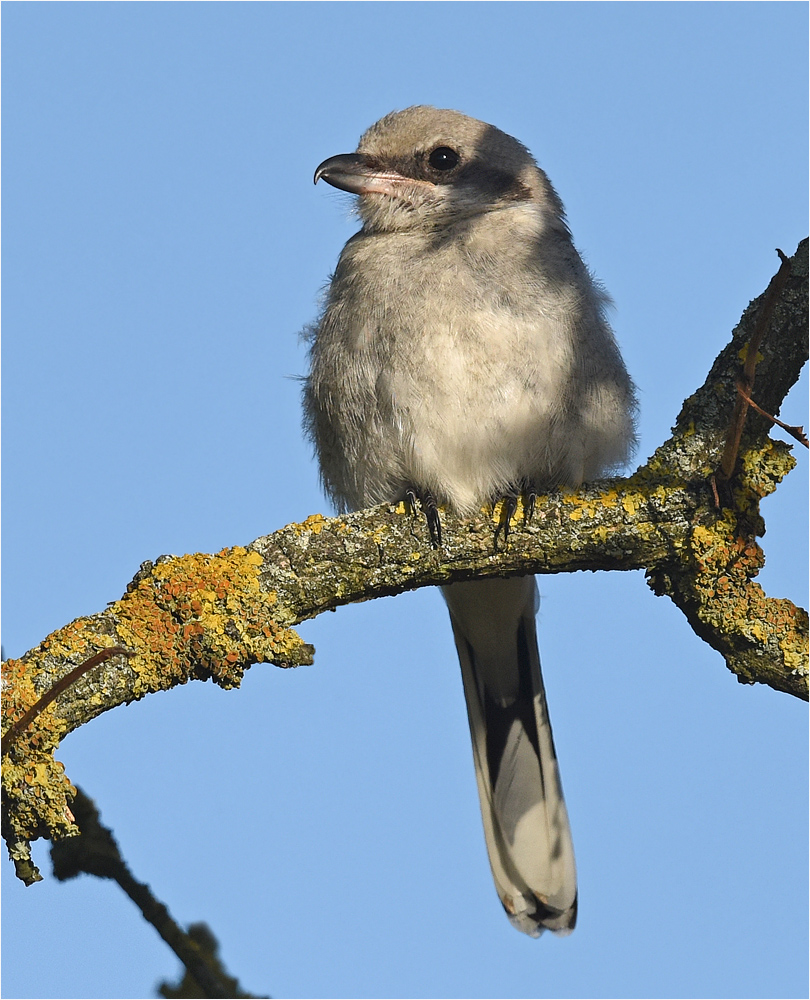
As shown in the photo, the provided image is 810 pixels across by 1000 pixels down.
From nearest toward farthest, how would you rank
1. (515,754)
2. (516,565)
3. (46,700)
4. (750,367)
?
(46,700) < (750,367) < (516,565) < (515,754)

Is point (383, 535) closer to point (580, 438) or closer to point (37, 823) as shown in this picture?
point (580, 438)

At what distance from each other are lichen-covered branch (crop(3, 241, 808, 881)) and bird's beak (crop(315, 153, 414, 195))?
2009 mm

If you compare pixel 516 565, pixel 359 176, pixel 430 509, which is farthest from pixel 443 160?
pixel 516 565

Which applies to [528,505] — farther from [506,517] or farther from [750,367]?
[750,367]

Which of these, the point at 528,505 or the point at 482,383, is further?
the point at 482,383

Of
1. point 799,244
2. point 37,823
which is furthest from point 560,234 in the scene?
point 37,823

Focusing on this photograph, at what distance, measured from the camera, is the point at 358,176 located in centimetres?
543

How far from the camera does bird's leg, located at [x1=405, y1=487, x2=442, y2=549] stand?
399 cm

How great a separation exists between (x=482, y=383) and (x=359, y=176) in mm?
1552

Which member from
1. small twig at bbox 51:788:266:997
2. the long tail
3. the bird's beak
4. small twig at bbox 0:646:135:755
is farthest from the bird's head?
small twig at bbox 51:788:266:997

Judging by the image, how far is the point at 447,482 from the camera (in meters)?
4.41

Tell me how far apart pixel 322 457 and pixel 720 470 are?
6.73 feet

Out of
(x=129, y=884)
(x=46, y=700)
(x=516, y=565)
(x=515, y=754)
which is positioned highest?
(x=516, y=565)

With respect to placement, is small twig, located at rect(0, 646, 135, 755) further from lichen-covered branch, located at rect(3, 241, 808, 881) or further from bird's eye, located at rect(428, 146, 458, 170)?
bird's eye, located at rect(428, 146, 458, 170)
